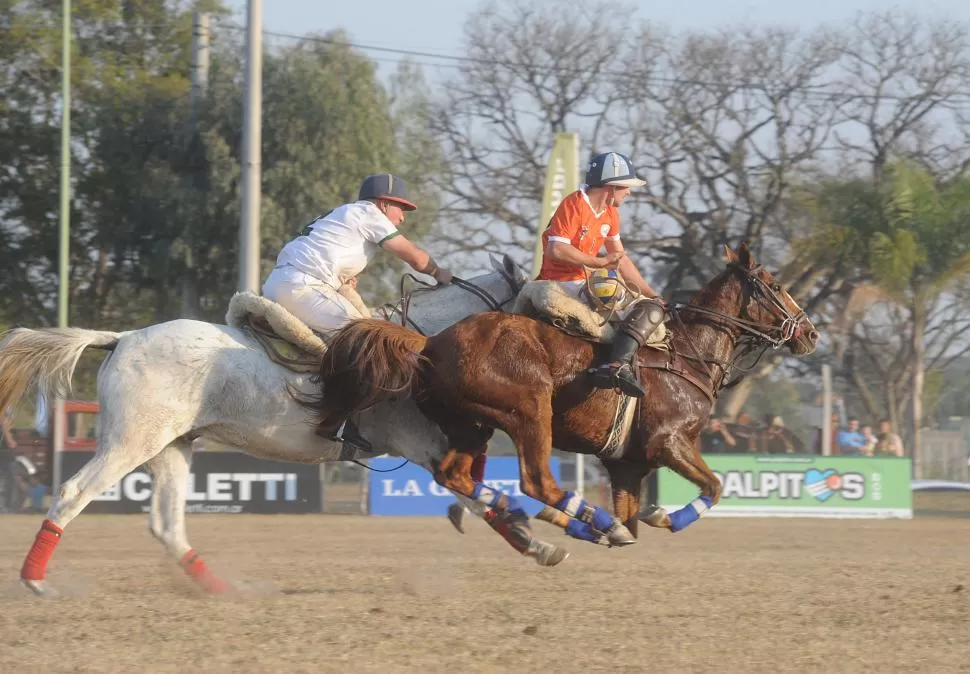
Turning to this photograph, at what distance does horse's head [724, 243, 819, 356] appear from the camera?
29.5 ft

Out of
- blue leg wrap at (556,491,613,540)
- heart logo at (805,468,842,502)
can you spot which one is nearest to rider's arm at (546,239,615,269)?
blue leg wrap at (556,491,613,540)

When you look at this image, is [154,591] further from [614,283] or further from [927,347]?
[927,347]

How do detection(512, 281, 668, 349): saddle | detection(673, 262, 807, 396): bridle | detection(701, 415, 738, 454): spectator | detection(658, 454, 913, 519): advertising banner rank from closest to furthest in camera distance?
A: detection(512, 281, 668, 349): saddle → detection(673, 262, 807, 396): bridle → detection(658, 454, 913, 519): advertising banner → detection(701, 415, 738, 454): spectator

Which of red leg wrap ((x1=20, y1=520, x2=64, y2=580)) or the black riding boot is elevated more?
the black riding boot

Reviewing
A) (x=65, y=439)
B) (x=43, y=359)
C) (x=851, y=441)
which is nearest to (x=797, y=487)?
(x=851, y=441)

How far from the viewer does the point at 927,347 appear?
30.6m

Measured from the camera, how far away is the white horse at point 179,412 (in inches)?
319

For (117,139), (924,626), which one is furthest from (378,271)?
(924,626)

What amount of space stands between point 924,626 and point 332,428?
351cm

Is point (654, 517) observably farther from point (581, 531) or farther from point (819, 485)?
point (819, 485)

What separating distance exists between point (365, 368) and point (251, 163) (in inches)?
424

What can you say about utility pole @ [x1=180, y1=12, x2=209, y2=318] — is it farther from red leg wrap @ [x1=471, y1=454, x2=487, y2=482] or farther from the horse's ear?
the horse's ear

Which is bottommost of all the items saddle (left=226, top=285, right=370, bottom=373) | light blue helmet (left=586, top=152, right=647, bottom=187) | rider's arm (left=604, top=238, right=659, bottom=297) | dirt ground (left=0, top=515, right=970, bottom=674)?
dirt ground (left=0, top=515, right=970, bottom=674)

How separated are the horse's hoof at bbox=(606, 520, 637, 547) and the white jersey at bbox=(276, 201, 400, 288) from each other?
224 centimetres
